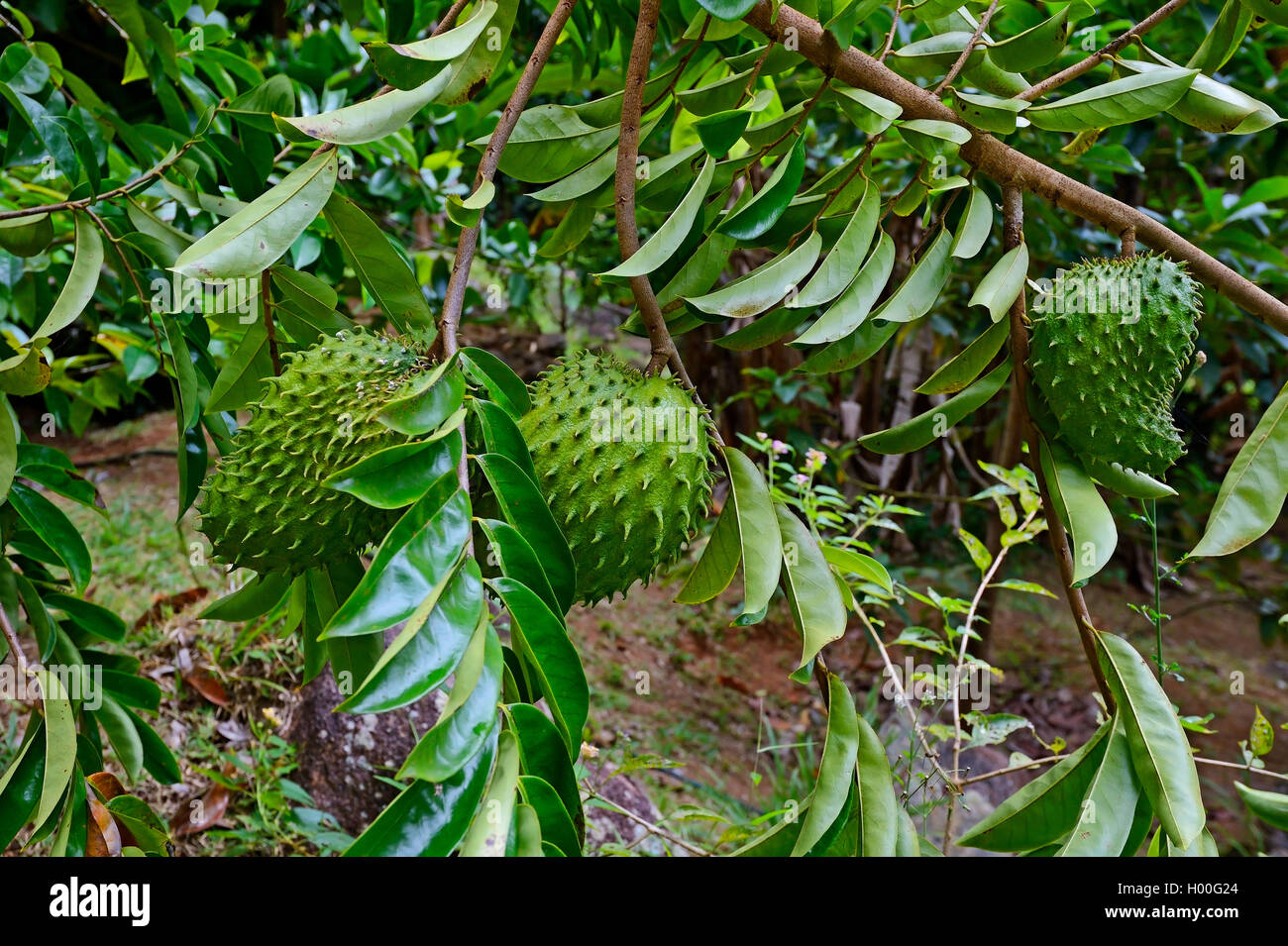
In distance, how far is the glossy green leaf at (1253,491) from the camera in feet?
2.76

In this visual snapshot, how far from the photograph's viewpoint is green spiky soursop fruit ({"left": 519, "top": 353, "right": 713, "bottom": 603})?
900 millimetres

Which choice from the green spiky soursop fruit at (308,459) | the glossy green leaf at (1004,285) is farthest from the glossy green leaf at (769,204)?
the green spiky soursop fruit at (308,459)

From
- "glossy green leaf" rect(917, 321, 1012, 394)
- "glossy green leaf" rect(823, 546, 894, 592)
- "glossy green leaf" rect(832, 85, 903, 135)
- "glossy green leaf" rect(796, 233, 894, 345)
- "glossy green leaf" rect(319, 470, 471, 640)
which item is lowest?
"glossy green leaf" rect(823, 546, 894, 592)

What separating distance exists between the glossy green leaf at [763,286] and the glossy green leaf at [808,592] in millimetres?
225

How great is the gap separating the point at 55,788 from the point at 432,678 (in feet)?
2.25

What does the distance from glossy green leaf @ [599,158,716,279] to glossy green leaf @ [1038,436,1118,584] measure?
1.51 feet

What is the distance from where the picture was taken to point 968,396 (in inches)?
40.1

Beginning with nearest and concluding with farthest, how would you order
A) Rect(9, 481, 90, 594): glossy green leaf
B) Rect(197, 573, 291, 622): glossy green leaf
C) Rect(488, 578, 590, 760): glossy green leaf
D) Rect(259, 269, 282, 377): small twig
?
Rect(488, 578, 590, 760): glossy green leaf, Rect(259, 269, 282, 377): small twig, Rect(197, 573, 291, 622): glossy green leaf, Rect(9, 481, 90, 594): glossy green leaf

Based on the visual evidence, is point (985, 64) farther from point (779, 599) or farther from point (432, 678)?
point (779, 599)

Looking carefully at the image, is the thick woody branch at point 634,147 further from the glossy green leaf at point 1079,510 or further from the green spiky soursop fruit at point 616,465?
the glossy green leaf at point 1079,510

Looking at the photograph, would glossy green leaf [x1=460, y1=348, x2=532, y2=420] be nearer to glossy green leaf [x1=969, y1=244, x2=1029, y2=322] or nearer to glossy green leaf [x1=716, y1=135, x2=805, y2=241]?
glossy green leaf [x1=716, y1=135, x2=805, y2=241]

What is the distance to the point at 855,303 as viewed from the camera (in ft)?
3.10

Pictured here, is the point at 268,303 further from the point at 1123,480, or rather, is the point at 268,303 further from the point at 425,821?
the point at 1123,480

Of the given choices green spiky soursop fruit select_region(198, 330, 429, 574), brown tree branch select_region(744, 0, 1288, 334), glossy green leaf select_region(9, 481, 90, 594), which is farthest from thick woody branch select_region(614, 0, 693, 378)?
glossy green leaf select_region(9, 481, 90, 594)
